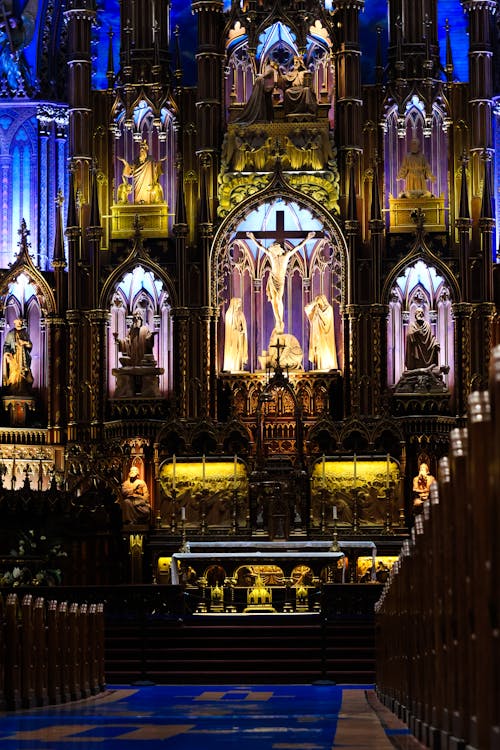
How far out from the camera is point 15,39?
38719 millimetres

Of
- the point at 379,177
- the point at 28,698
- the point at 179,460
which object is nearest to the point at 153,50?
the point at 379,177

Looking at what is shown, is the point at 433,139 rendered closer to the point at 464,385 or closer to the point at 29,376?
the point at 464,385

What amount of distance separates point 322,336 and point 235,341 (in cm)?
198

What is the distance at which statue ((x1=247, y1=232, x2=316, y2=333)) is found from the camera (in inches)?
1436

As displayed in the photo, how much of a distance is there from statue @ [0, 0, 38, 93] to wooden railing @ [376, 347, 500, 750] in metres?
27.2

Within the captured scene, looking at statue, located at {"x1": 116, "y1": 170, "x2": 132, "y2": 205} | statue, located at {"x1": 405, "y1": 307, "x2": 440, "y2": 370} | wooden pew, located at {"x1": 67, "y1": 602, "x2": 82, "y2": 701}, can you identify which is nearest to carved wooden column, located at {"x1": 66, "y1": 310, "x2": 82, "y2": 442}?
statue, located at {"x1": 116, "y1": 170, "x2": 132, "y2": 205}

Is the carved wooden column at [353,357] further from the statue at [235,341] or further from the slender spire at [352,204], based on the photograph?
the statue at [235,341]

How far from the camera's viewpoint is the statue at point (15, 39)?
3869 centimetres

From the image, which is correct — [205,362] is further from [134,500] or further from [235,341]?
[134,500]

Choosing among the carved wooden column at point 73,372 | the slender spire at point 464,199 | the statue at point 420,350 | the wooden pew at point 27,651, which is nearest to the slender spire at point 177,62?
the carved wooden column at point 73,372

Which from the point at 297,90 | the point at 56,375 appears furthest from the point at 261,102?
the point at 56,375

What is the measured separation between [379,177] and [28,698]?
21103mm

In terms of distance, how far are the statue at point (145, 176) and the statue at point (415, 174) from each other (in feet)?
18.4

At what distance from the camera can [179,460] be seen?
115 ft
